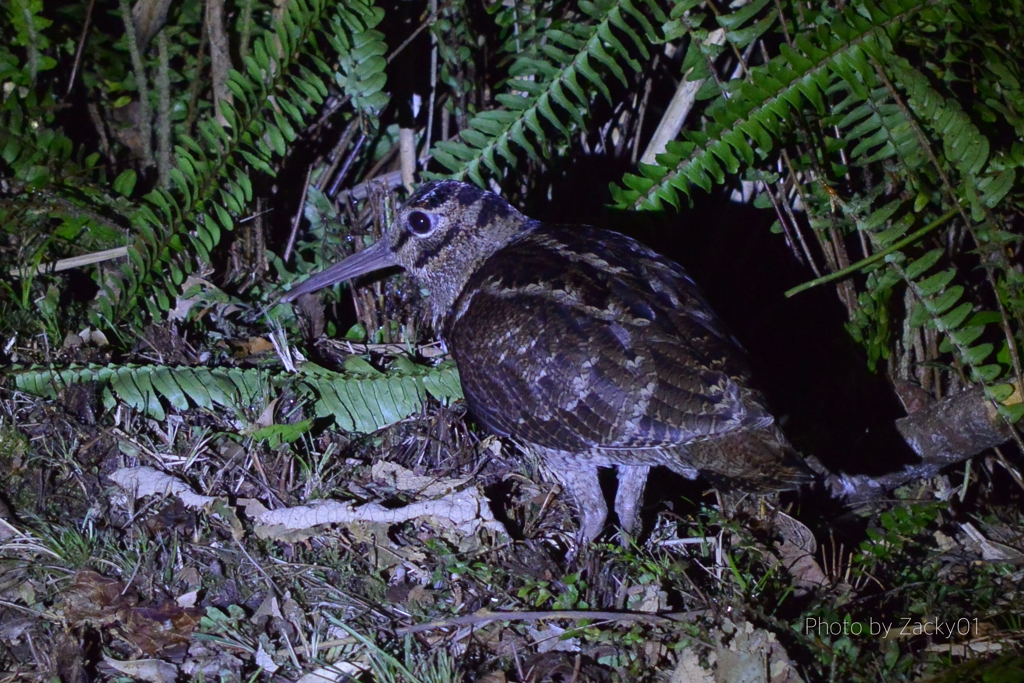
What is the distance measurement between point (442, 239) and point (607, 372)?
1270 mm

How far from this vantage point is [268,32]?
4.20 meters

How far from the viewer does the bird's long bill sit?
424cm

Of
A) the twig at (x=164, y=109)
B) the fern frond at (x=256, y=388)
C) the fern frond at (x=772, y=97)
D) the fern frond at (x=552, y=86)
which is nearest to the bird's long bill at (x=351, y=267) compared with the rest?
the fern frond at (x=256, y=388)

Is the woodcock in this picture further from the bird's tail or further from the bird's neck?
the bird's neck

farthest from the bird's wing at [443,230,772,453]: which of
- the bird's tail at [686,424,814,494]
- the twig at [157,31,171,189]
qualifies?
the twig at [157,31,171,189]

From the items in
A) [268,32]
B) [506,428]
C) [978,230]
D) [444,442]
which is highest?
[268,32]

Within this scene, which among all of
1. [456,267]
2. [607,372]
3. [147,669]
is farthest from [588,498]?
[147,669]

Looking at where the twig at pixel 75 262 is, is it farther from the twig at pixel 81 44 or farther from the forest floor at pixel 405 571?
the twig at pixel 81 44

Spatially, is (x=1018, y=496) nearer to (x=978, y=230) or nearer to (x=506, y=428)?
(x=978, y=230)

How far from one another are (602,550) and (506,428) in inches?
25.7

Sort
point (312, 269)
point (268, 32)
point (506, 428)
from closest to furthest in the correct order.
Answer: point (506, 428), point (268, 32), point (312, 269)

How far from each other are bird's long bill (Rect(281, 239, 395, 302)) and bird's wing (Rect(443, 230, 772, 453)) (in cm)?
71

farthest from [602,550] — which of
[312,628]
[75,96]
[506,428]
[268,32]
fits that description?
[75,96]

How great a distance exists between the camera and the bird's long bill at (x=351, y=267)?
424cm
